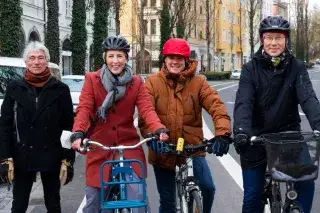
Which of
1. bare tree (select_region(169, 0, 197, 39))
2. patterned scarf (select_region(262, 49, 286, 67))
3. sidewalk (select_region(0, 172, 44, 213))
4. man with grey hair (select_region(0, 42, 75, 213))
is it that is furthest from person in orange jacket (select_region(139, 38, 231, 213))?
bare tree (select_region(169, 0, 197, 39))

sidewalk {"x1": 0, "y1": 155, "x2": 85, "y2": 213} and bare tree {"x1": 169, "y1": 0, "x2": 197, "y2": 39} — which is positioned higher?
bare tree {"x1": 169, "y1": 0, "x2": 197, "y2": 39}

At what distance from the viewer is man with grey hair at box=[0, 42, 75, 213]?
4.65 metres

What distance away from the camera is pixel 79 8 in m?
37.2

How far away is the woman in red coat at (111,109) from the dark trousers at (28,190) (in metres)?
0.49

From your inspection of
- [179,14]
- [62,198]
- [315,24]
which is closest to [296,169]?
[62,198]

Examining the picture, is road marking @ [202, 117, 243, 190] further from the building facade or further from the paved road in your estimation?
the building facade

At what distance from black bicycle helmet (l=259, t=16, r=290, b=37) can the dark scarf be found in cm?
183

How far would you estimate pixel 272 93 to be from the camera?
4199mm

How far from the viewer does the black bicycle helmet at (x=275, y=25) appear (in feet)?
13.7

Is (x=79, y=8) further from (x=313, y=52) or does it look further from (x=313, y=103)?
(x=313, y=52)

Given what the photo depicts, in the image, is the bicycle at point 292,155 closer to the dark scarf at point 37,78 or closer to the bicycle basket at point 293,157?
the bicycle basket at point 293,157

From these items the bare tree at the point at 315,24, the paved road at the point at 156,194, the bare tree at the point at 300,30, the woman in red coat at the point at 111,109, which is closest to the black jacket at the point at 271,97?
the woman in red coat at the point at 111,109

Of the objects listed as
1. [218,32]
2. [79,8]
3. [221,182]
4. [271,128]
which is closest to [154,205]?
[221,182]

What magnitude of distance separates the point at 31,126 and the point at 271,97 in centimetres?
200
